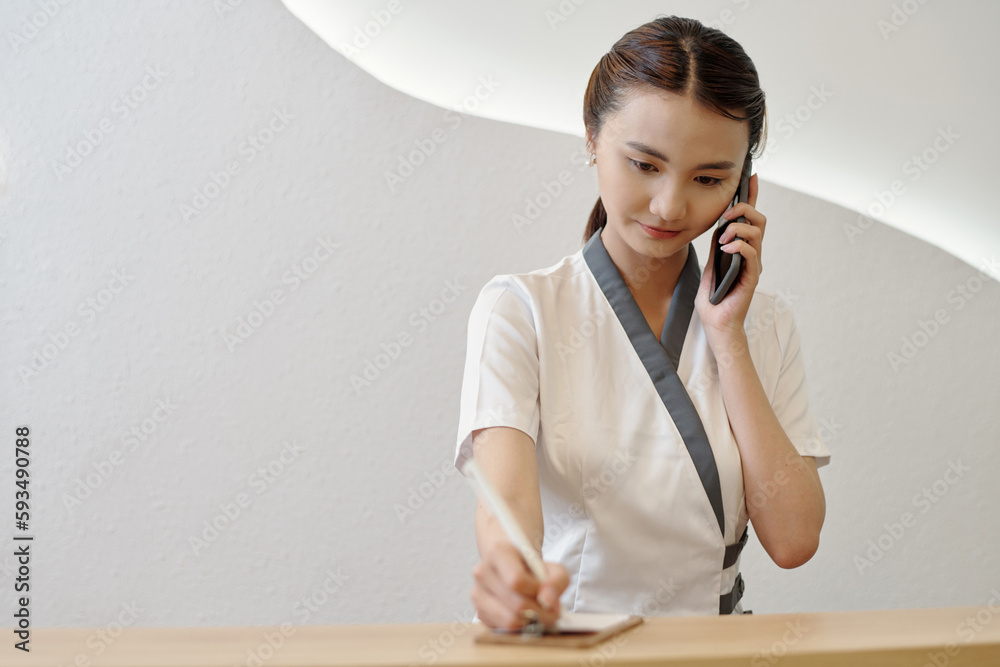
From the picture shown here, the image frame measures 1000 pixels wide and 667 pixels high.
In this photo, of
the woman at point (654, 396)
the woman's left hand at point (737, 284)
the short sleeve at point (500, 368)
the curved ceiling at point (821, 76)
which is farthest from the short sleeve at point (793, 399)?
the curved ceiling at point (821, 76)

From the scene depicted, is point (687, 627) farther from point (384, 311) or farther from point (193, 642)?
point (384, 311)

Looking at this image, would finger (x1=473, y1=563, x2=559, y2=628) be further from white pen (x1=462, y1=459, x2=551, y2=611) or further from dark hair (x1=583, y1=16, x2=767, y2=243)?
dark hair (x1=583, y1=16, x2=767, y2=243)

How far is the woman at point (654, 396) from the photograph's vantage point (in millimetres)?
1044

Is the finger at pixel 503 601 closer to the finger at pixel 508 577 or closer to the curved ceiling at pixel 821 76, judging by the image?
the finger at pixel 508 577

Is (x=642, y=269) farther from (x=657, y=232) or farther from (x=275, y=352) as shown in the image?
(x=275, y=352)

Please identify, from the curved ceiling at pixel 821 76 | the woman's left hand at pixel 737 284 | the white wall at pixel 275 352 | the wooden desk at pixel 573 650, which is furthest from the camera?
the curved ceiling at pixel 821 76

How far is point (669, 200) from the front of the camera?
3.42 ft

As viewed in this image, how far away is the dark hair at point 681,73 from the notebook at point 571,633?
70 centimetres

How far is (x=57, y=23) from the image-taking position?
166 centimetres

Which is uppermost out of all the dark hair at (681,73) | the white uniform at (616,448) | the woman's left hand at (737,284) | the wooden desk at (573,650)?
the dark hair at (681,73)

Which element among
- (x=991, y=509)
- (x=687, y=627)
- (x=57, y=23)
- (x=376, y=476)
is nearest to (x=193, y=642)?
(x=687, y=627)

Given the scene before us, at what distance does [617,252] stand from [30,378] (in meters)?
1.26

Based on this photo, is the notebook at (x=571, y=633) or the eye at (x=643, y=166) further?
the eye at (x=643, y=166)

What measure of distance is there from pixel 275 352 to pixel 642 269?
856mm
